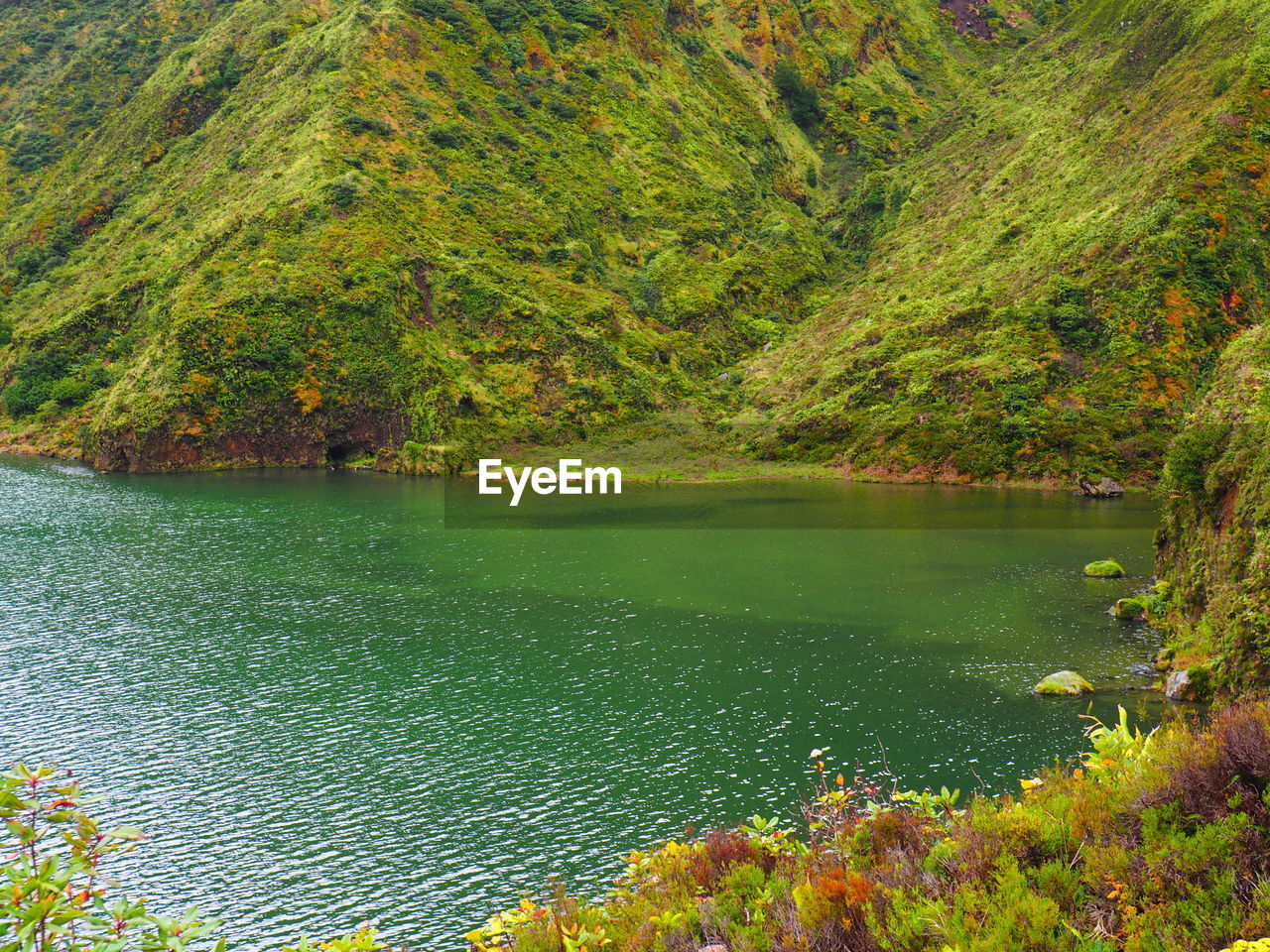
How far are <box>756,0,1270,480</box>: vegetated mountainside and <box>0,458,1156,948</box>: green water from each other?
83.7 ft

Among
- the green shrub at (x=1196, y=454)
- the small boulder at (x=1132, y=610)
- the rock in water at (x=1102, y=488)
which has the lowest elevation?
the small boulder at (x=1132, y=610)

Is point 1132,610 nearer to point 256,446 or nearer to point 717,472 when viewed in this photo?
point 717,472

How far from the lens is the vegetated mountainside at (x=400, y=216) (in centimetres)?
10594

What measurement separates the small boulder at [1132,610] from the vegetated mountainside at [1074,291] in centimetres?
4742

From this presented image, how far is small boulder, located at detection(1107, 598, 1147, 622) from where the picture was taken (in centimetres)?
3978

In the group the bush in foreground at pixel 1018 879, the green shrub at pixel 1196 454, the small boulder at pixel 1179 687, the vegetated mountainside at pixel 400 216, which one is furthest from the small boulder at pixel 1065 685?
the vegetated mountainside at pixel 400 216

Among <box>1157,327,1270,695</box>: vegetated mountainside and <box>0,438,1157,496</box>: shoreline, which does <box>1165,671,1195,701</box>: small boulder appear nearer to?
<box>1157,327,1270,695</box>: vegetated mountainside

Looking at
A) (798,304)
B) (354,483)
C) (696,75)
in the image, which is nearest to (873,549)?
(354,483)

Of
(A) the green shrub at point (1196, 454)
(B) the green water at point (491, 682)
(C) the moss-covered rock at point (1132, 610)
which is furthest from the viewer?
(C) the moss-covered rock at point (1132, 610)

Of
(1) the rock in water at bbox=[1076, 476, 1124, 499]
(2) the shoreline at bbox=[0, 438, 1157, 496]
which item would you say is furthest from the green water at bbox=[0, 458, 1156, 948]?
(2) the shoreline at bbox=[0, 438, 1157, 496]

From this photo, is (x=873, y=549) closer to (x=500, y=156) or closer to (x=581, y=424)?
(x=581, y=424)

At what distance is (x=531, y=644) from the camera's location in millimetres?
38719

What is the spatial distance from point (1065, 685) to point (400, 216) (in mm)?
108226

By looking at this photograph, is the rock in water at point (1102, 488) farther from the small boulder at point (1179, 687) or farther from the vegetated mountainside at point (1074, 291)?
the small boulder at point (1179, 687)
